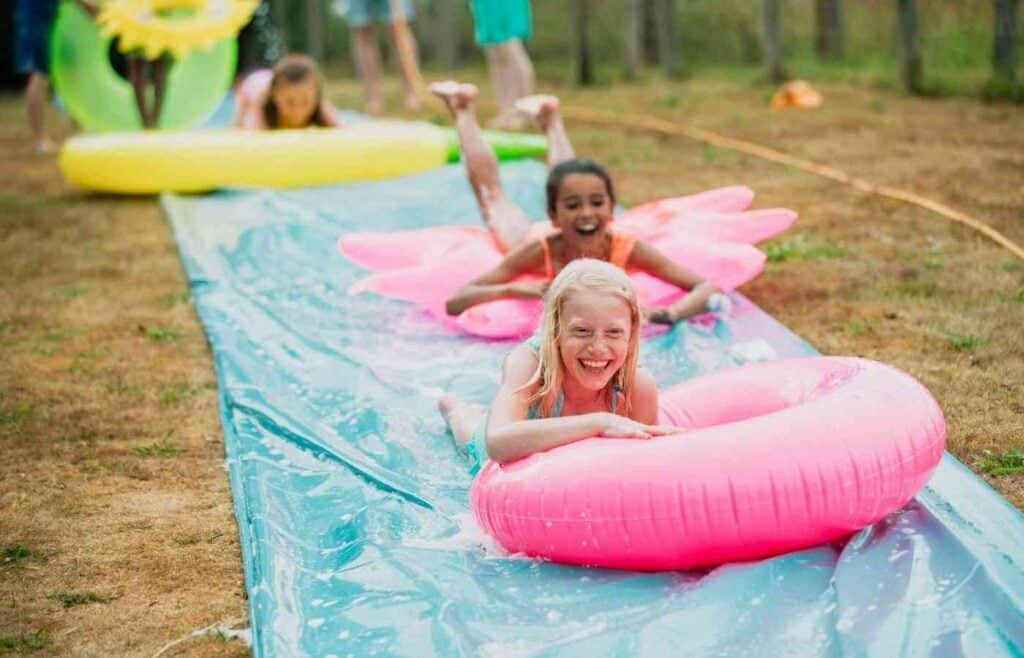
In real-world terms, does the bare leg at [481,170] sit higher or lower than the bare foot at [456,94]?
lower

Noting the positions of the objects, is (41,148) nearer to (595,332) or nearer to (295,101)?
(295,101)

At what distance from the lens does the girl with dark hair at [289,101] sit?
302 inches

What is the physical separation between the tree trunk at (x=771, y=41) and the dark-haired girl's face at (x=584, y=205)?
6.49 m

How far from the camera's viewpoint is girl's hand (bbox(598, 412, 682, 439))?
2826 mm

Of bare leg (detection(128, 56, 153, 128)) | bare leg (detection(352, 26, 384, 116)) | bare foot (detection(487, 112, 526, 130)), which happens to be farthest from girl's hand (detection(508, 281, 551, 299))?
bare leg (detection(352, 26, 384, 116))

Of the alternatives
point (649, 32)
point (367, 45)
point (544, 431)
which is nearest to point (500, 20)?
point (367, 45)

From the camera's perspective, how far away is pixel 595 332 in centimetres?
290

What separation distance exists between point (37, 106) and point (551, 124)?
511 cm

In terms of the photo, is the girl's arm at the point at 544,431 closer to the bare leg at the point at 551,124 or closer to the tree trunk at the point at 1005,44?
the bare leg at the point at 551,124

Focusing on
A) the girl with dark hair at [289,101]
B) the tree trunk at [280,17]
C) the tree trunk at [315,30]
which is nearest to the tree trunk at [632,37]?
the tree trunk at [315,30]

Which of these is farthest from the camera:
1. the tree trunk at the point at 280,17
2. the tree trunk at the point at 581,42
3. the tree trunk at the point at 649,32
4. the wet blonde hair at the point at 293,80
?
the tree trunk at the point at 280,17

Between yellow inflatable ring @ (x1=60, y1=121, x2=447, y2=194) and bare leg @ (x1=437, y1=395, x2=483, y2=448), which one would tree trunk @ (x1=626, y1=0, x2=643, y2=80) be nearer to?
yellow inflatable ring @ (x1=60, y1=121, x2=447, y2=194)

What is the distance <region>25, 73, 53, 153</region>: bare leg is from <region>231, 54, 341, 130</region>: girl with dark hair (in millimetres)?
1714

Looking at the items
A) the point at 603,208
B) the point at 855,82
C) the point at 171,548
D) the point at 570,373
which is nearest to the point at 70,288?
the point at 603,208
